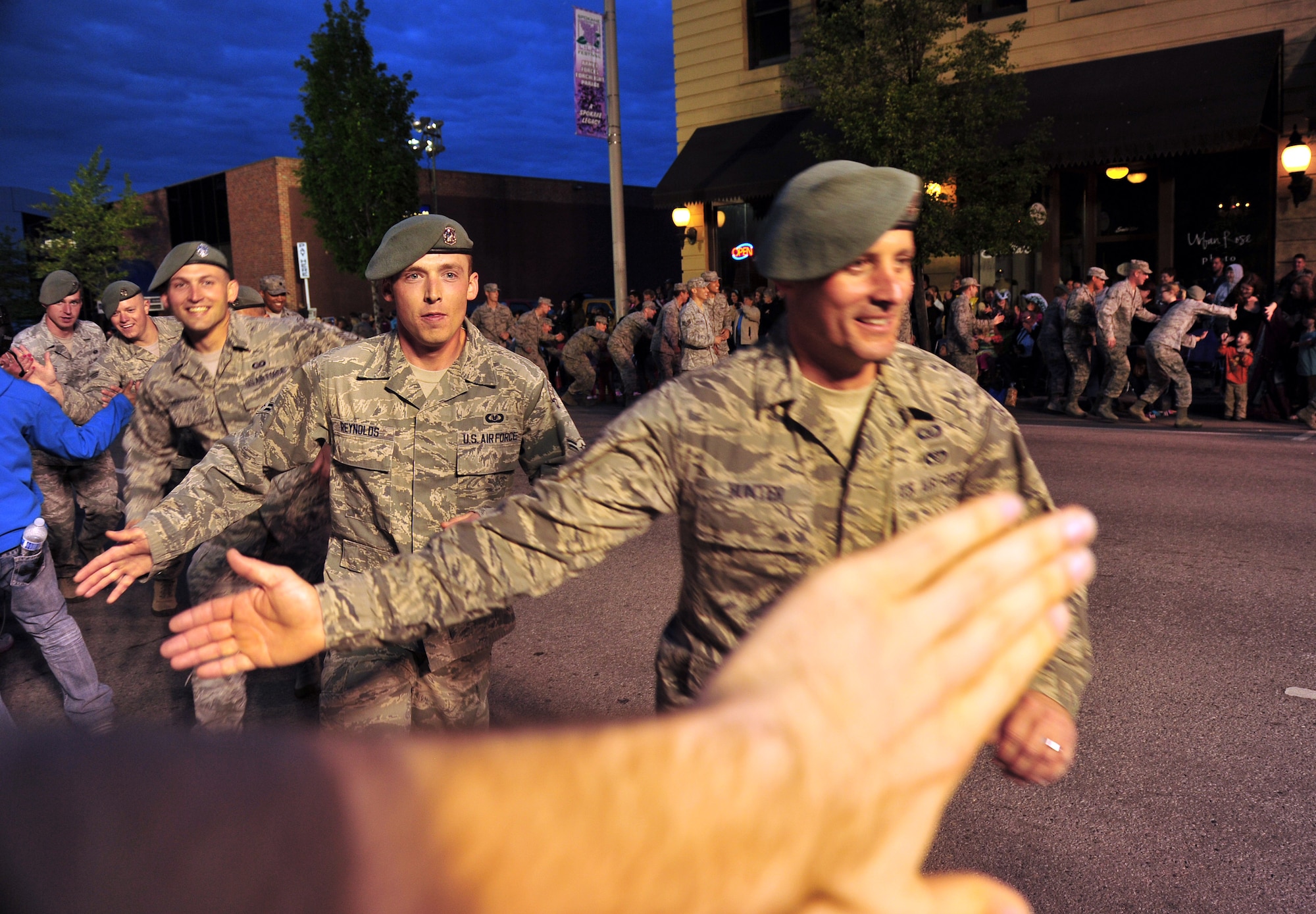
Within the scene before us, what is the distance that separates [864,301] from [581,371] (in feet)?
55.8

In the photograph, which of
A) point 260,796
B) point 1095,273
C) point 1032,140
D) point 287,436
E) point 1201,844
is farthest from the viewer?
point 1032,140

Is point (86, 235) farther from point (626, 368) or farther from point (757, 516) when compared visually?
point (757, 516)

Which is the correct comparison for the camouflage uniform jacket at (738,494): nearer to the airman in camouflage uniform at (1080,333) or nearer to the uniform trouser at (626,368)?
the airman in camouflage uniform at (1080,333)

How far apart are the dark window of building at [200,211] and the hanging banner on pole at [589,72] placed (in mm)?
35747

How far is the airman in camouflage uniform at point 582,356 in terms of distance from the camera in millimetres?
18969

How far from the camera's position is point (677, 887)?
469 millimetres

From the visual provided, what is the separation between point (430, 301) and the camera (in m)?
4.00

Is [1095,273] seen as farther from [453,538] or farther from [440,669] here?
[453,538]

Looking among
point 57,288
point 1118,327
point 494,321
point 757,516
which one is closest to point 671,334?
point 494,321

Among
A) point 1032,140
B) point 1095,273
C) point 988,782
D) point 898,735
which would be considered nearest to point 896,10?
point 1032,140

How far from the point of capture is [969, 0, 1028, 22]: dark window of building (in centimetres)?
1880

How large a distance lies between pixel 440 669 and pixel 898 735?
3.31m

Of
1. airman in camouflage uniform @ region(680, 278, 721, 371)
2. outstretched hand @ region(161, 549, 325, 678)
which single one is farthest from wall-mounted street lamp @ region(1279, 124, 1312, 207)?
outstretched hand @ region(161, 549, 325, 678)

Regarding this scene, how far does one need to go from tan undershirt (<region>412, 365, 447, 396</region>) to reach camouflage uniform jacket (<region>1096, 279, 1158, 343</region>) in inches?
489
